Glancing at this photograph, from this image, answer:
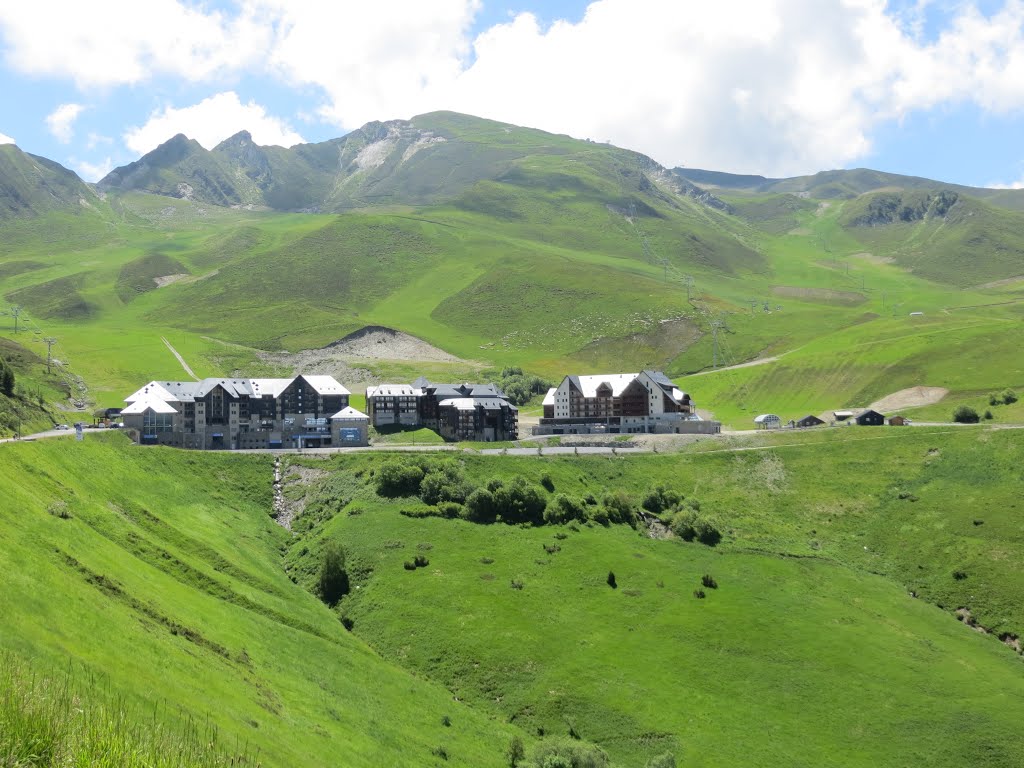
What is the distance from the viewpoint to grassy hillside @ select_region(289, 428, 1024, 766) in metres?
72.9

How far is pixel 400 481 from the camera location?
4579 inches

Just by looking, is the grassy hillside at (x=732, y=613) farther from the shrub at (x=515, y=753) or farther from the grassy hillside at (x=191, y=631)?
the grassy hillside at (x=191, y=631)

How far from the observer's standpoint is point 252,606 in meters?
73.6

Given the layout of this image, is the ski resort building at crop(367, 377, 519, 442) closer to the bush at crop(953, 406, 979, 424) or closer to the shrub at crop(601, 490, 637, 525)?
the shrub at crop(601, 490, 637, 525)

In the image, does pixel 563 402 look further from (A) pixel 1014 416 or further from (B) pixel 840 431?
(A) pixel 1014 416

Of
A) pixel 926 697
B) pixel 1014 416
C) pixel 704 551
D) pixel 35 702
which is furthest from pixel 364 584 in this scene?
pixel 1014 416

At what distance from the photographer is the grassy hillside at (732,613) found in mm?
72938

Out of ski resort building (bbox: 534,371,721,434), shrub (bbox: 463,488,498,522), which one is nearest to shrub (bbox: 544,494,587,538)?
shrub (bbox: 463,488,498,522)

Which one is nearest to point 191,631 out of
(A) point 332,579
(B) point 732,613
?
(A) point 332,579

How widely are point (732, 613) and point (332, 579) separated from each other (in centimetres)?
4338

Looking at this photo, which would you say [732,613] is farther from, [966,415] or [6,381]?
[6,381]

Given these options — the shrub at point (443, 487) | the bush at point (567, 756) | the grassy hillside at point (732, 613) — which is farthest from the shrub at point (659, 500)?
the bush at point (567, 756)

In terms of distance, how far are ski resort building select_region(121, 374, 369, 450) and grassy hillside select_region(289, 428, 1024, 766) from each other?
107 ft

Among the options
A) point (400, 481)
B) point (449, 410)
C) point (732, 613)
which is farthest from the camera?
point (449, 410)
